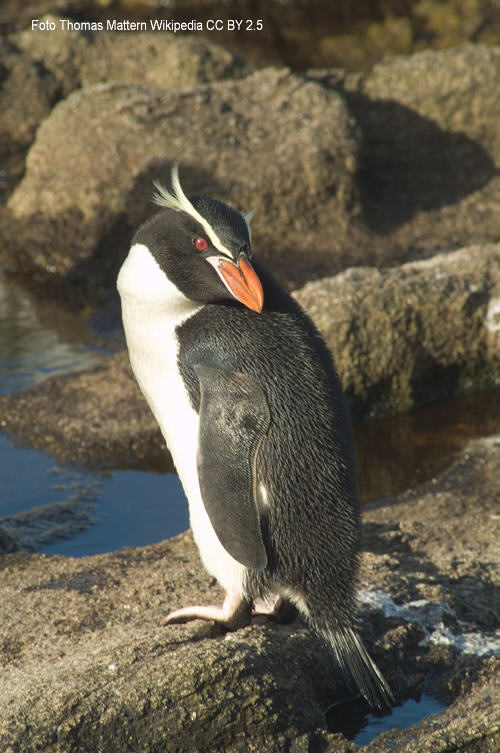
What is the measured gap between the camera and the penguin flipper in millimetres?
3391

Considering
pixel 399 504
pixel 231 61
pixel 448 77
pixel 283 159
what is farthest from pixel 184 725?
pixel 231 61

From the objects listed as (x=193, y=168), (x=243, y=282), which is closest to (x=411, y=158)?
(x=193, y=168)

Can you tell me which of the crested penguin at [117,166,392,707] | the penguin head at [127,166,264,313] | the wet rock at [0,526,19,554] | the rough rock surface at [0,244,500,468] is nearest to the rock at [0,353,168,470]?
the rough rock surface at [0,244,500,468]

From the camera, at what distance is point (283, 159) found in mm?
8797

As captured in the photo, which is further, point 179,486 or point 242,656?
point 179,486

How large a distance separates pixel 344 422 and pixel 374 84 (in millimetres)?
7343

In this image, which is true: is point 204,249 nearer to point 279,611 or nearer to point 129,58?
point 279,611

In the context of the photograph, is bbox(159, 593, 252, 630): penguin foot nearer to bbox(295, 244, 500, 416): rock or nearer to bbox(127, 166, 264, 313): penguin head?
bbox(127, 166, 264, 313): penguin head

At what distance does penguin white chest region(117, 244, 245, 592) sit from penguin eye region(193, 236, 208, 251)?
0.56 ft

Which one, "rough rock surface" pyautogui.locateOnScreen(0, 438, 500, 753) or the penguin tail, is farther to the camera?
the penguin tail

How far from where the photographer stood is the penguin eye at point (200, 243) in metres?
3.58

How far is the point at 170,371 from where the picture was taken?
3654 mm

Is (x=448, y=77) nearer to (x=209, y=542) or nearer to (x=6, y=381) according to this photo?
(x=6, y=381)

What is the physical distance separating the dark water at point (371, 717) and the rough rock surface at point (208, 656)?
2.1 inches
